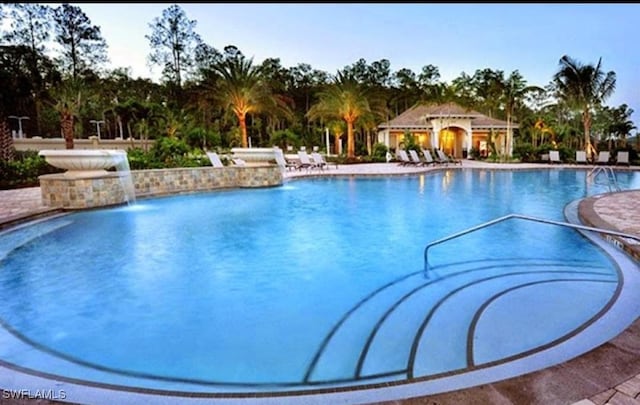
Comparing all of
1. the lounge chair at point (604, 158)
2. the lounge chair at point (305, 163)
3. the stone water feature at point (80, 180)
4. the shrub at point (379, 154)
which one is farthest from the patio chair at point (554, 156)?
the stone water feature at point (80, 180)

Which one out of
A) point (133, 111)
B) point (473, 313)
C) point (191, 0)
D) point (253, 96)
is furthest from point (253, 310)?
point (133, 111)

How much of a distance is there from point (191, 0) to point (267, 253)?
3.67 meters

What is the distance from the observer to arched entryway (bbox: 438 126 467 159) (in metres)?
32.5

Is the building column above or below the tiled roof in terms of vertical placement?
below

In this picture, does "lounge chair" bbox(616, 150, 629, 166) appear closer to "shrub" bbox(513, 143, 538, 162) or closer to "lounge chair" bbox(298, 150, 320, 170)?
"shrub" bbox(513, 143, 538, 162)

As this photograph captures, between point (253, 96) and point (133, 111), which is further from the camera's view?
point (133, 111)

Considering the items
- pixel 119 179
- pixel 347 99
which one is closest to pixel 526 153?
pixel 347 99

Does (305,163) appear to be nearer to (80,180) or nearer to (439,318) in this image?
(80,180)

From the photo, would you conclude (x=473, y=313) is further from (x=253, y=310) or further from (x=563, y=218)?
(x=563, y=218)

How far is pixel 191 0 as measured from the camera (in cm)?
545

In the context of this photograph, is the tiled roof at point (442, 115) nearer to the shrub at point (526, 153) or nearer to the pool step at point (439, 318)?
the shrub at point (526, 153)

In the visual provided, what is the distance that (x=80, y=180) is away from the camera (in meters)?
9.12

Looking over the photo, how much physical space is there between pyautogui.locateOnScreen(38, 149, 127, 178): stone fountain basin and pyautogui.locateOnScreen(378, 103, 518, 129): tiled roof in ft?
82.9

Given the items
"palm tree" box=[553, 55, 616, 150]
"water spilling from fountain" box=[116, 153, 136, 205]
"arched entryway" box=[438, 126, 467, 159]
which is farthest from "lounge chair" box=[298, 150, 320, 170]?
"palm tree" box=[553, 55, 616, 150]
